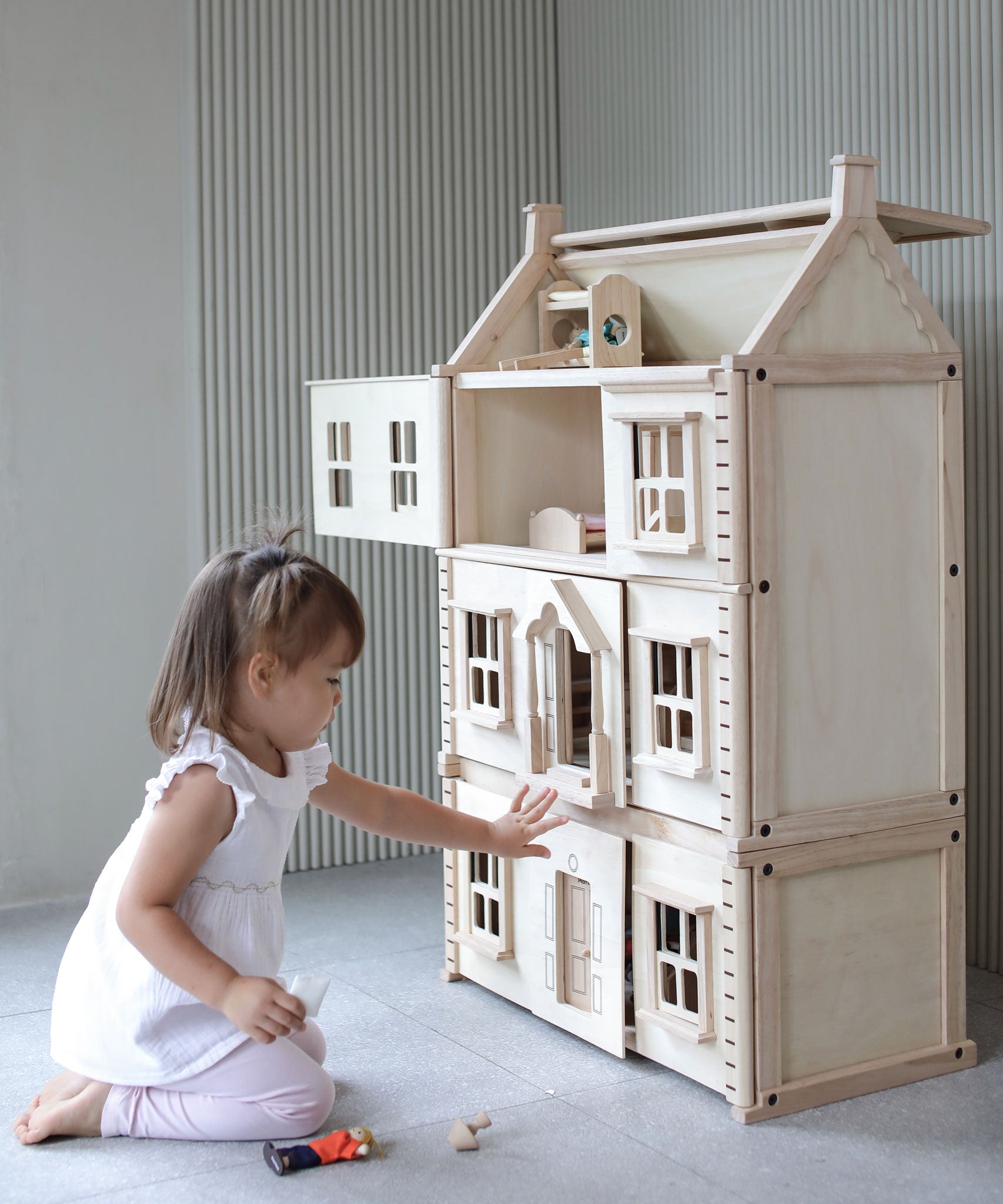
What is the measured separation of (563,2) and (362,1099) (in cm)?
230

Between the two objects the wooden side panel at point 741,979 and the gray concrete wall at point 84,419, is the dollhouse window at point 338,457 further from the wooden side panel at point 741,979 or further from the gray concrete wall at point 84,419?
the wooden side panel at point 741,979

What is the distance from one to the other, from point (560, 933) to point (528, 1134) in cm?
37

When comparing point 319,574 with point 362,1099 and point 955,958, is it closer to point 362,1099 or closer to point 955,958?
point 362,1099

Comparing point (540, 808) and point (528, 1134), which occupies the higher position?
point (540, 808)

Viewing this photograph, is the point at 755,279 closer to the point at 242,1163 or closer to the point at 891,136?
the point at 891,136

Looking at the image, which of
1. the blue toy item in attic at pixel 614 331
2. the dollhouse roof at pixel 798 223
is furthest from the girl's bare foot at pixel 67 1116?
the dollhouse roof at pixel 798 223

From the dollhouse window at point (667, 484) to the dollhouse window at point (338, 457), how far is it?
25.1 inches

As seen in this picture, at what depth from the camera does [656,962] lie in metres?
1.90

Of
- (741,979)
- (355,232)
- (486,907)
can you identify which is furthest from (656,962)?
(355,232)

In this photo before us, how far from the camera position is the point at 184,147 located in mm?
2828

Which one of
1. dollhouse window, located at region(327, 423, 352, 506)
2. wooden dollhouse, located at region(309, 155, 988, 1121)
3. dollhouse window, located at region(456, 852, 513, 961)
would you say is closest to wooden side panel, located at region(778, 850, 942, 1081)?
wooden dollhouse, located at region(309, 155, 988, 1121)

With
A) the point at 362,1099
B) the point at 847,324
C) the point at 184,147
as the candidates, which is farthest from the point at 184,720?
the point at 184,147

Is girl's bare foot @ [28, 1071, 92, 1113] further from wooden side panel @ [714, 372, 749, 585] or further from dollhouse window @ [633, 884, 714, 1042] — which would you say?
wooden side panel @ [714, 372, 749, 585]

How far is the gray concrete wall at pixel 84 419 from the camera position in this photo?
2717mm
